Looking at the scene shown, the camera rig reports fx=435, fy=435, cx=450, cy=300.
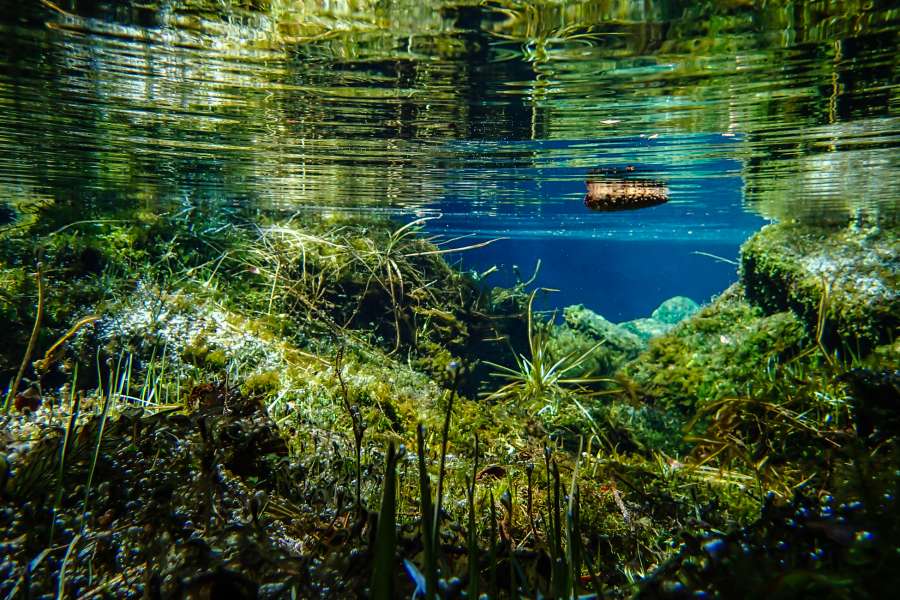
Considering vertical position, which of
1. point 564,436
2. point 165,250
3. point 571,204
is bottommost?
point 564,436

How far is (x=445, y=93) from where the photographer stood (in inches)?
236

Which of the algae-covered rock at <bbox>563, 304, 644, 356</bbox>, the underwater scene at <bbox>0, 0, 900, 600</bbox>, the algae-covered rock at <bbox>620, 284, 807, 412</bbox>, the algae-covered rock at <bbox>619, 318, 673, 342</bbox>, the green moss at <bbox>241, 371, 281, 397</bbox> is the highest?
the underwater scene at <bbox>0, 0, 900, 600</bbox>

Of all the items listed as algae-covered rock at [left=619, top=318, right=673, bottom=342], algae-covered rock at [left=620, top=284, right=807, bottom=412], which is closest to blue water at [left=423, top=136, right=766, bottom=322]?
algae-covered rock at [left=620, top=284, right=807, bottom=412]

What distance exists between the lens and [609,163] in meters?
10.1

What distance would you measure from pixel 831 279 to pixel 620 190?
18.1 ft

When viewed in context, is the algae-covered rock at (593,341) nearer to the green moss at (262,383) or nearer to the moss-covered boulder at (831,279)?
the moss-covered boulder at (831,279)

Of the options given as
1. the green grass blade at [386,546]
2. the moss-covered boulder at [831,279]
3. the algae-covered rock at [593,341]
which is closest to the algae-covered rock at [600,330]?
the algae-covered rock at [593,341]

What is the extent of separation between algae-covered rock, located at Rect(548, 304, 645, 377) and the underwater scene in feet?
1.17

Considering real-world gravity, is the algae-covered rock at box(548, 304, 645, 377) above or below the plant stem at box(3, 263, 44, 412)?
below

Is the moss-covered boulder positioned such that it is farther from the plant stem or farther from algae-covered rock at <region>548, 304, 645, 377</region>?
the plant stem

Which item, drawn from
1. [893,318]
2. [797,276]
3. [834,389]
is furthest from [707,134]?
[834,389]

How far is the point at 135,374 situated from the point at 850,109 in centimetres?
1132

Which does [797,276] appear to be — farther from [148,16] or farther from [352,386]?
[148,16]

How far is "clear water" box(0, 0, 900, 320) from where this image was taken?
13.9 ft
